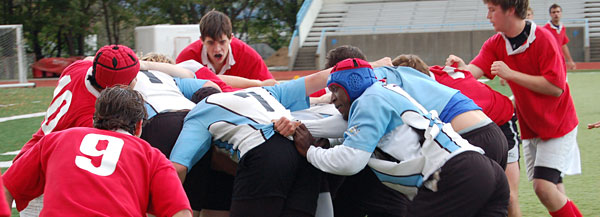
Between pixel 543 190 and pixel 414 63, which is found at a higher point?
pixel 414 63

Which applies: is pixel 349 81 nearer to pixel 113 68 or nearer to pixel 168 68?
pixel 113 68

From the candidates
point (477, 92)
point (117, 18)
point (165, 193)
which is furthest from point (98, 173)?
point (117, 18)

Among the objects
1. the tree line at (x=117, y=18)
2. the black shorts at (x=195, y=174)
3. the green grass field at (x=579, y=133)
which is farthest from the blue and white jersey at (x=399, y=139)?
the tree line at (x=117, y=18)

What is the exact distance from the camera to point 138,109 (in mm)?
3109

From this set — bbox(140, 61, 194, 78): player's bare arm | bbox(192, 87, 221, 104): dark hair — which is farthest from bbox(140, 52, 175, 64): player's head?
bbox(192, 87, 221, 104): dark hair

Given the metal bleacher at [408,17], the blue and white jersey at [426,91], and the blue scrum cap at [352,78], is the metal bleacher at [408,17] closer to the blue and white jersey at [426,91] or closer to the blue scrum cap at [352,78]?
the blue and white jersey at [426,91]

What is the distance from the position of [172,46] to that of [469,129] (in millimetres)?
20620

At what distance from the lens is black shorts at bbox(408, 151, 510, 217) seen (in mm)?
3236

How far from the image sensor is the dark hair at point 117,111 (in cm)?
306

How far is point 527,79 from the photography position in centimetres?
434

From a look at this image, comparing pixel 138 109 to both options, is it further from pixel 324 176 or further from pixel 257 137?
pixel 324 176

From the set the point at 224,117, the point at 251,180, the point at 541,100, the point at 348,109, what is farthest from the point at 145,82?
the point at 541,100

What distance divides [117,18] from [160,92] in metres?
31.5

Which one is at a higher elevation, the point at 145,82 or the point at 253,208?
the point at 145,82
